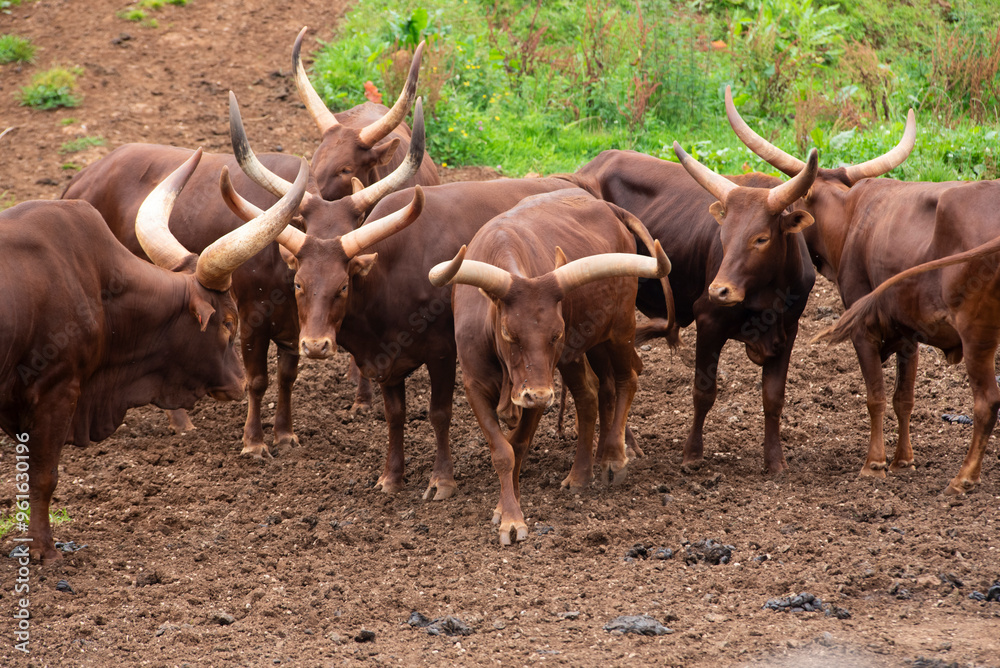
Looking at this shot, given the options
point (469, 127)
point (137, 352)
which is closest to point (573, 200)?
point (137, 352)

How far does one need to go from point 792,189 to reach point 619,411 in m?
1.84

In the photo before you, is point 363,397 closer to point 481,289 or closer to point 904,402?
point 481,289

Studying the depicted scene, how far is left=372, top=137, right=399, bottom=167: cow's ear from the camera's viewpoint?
27.2 feet

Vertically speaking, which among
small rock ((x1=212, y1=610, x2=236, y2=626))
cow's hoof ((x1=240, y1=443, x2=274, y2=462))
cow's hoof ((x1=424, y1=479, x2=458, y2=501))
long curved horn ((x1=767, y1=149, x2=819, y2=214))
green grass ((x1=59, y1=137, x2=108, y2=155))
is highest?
long curved horn ((x1=767, y1=149, x2=819, y2=214))

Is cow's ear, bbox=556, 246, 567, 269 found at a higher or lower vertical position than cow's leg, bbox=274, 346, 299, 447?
higher

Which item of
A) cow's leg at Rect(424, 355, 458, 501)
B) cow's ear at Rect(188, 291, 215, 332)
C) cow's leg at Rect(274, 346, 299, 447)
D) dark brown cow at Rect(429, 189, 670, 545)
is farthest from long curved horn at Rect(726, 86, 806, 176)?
cow's ear at Rect(188, 291, 215, 332)

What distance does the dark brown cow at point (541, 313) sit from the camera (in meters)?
5.58

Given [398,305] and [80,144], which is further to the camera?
[80,144]

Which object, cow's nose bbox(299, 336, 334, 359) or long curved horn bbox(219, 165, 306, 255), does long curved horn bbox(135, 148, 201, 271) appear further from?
cow's nose bbox(299, 336, 334, 359)

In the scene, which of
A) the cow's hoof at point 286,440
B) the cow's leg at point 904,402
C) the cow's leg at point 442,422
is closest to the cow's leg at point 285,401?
the cow's hoof at point 286,440

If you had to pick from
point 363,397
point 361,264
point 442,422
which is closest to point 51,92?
point 363,397

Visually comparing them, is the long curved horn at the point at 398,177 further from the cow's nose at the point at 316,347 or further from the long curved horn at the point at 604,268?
the long curved horn at the point at 604,268

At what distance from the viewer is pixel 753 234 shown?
6625 mm

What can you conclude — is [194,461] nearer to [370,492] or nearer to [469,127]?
[370,492]
